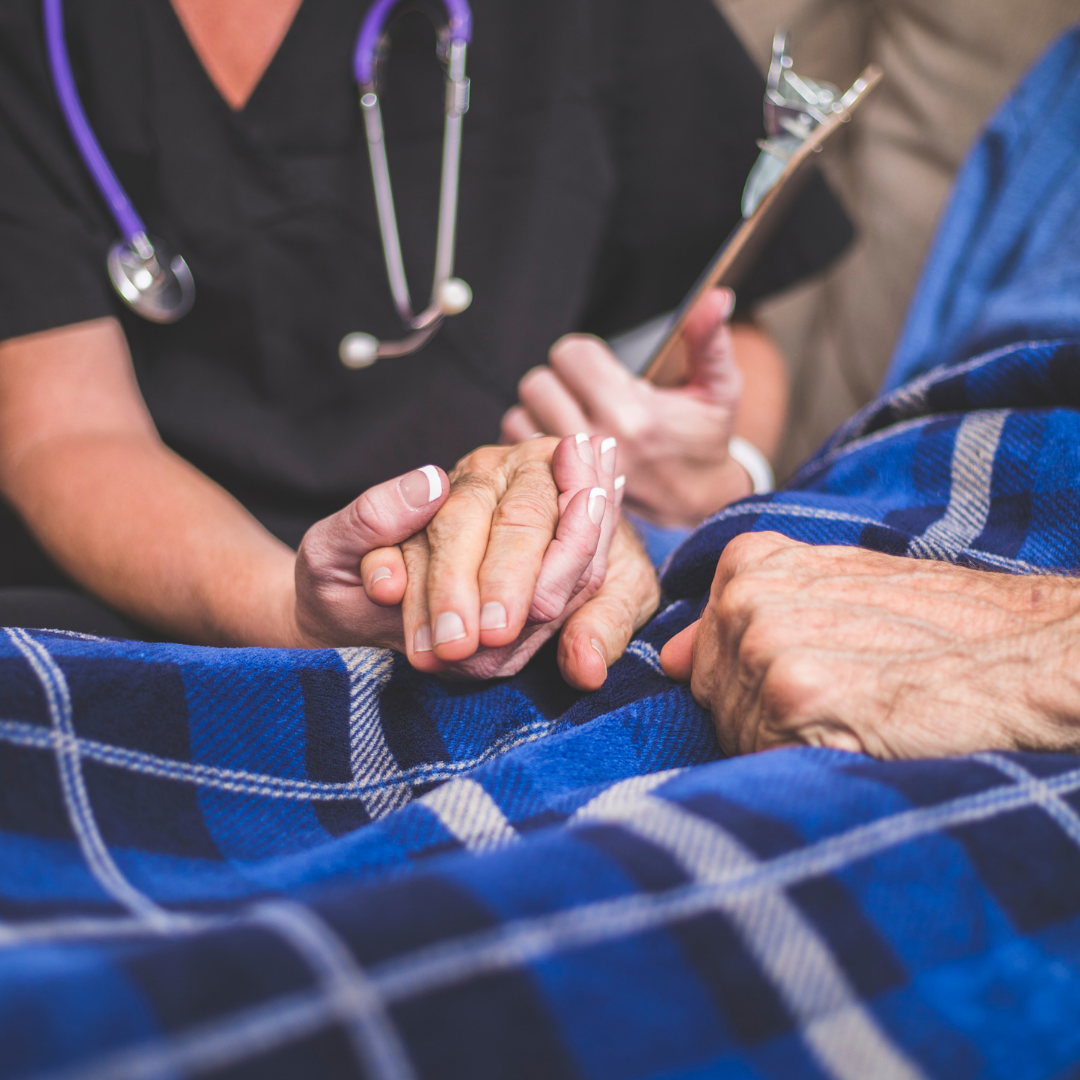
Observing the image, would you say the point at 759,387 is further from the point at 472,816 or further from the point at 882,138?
the point at 472,816

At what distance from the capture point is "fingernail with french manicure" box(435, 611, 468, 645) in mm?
368

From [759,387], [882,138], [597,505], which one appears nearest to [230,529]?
[597,505]

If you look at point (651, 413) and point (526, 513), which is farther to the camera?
point (651, 413)

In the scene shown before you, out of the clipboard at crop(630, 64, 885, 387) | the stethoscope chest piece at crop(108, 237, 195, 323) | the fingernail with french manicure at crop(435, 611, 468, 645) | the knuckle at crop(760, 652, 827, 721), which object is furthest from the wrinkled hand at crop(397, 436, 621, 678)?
the stethoscope chest piece at crop(108, 237, 195, 323)

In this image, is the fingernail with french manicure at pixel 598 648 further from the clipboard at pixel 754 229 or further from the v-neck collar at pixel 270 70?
the v-neck collar at pixel 270 70

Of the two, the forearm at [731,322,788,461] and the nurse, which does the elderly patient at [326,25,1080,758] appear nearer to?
the nurse

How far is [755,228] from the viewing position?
69 cm

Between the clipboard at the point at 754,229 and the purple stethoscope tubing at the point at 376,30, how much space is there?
32 cm

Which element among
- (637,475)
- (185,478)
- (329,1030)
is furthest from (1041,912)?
(185,478)

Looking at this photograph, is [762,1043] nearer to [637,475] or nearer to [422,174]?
[637,475]

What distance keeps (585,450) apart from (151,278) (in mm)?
465

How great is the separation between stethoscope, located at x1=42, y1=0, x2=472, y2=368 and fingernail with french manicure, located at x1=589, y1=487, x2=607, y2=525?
1.13 feet

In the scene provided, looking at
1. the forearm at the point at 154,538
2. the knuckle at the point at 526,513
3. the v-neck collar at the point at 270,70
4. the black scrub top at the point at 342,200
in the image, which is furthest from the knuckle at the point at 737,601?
the v-neck collar at the point at 270,70

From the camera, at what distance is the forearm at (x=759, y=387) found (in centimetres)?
91
